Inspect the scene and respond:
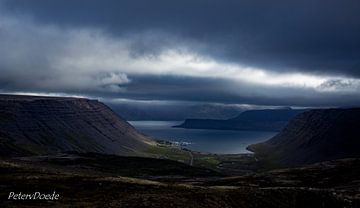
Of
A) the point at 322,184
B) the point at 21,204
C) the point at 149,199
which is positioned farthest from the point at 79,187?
the point at 322,184

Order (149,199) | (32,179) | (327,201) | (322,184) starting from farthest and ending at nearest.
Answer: (322,184)
(32,179)
(327,201)
(149,199)

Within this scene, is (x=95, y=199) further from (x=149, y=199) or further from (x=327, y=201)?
(x=327, y=201)

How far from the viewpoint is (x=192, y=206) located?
6462 cm

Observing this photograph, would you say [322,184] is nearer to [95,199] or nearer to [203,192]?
[203,192]

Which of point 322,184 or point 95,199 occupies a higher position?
point 95,199

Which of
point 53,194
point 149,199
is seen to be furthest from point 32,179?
point 149,199

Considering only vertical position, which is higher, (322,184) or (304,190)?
(304,190)

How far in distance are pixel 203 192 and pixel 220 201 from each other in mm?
4127

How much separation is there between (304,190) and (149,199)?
115 feet

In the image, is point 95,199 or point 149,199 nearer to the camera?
point 149,199

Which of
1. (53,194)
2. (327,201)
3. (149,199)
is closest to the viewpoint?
(149,199)

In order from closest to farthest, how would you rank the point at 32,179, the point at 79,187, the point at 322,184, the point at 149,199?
the point at 149,199 → the point at 79,187 → the point at 32,179 → the point at 322,184

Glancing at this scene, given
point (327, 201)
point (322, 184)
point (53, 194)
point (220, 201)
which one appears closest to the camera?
point (220, 201)

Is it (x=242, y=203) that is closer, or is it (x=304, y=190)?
(x=242, y=203)
